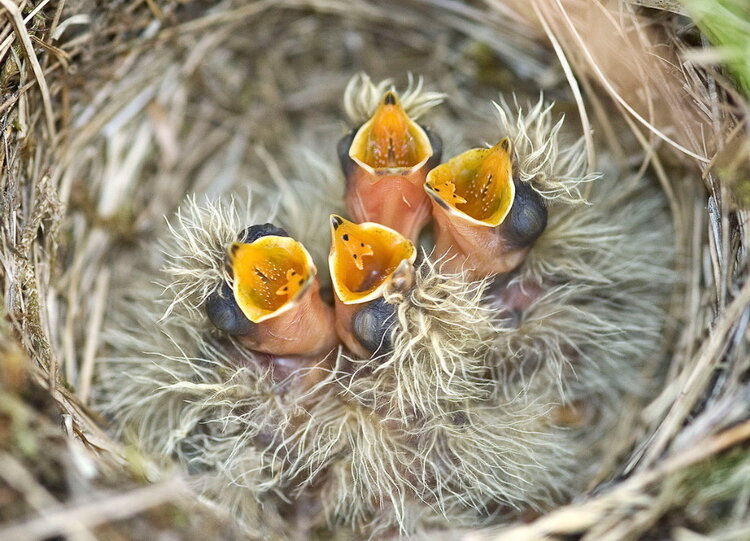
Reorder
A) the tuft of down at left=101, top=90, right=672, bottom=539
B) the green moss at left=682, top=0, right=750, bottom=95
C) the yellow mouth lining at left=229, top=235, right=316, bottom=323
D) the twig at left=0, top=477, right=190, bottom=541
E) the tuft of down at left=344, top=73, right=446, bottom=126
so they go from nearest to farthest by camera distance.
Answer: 1. the twig at left=0, top=477, right=190, bottom=541
2. the green moss at left=682, top=0, right=750, bottom=95
3. the yellow mouth lining at left=229, top=235, right=316, bottom=323
4. the tuft of down at left=101, top=90, right=672, bottom=539
5. the tuft of down at left=344, top=73, right=446, bottom=126

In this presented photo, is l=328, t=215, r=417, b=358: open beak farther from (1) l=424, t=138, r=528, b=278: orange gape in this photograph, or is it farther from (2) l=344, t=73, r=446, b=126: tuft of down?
(2) l=344, t=73, r=446, b=126: tuft of down

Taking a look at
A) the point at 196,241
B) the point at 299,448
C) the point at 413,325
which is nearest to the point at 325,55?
the point at 196,241

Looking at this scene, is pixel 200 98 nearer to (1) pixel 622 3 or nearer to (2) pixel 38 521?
(1) pixel 622 3

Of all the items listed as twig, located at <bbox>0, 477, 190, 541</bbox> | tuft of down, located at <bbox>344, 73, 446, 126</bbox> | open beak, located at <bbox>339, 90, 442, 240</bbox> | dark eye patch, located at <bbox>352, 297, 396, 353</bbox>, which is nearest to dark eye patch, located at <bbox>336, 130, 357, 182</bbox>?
open beak, located at <bbox>339, 90, 442, 240</bbox>

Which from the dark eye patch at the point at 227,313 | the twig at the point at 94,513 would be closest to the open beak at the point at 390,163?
the dark eye patch at the point at 227,313

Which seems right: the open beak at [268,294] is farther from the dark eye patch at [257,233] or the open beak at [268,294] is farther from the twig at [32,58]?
the twig at [32,58]

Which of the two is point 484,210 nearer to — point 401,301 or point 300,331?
point 401,301

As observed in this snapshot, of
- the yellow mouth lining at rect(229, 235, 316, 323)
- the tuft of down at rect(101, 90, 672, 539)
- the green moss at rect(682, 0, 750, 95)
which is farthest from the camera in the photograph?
the tuft of down at rect(101, 90, 672, 539)
